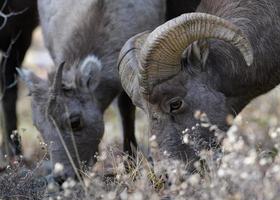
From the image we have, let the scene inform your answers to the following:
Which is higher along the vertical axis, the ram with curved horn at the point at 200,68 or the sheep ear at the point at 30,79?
the ram with curved horn at the point at 200,68

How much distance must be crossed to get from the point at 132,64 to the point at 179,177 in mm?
2241

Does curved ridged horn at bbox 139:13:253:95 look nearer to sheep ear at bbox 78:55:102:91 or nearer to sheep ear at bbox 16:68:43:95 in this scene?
sheep ear at bbox 78:55:102:91

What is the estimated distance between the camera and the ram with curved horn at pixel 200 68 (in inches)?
327

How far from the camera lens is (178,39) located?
8.38 m

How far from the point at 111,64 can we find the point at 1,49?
144 inches

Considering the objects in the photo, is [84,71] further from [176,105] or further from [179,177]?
[179,177]

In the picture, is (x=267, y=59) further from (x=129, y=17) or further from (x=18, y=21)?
(x=18, y=21)

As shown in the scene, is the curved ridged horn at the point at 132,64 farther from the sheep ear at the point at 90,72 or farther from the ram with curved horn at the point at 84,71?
the sheep ear at the point at 90,72

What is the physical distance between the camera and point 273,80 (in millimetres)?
9297

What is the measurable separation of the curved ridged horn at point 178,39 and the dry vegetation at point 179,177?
725 mm

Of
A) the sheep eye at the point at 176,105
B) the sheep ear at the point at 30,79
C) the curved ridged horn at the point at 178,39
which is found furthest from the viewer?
the sheep ear at the point at 30,79

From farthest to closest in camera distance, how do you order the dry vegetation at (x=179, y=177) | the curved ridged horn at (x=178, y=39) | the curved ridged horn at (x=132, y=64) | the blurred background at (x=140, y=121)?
the blurred background at (x=140, y=121), the curved ridged horn at (x=132, y=64), the curved ridged horn at (x=178, y=39), the dry vegetation at (x=179, y=177)

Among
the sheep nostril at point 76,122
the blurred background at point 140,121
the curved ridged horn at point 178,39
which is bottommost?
the blurred background at point 140,121

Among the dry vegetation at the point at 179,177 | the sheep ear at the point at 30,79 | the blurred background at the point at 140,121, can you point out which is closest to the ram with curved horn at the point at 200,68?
the dry vegetation at the point at 179,177
